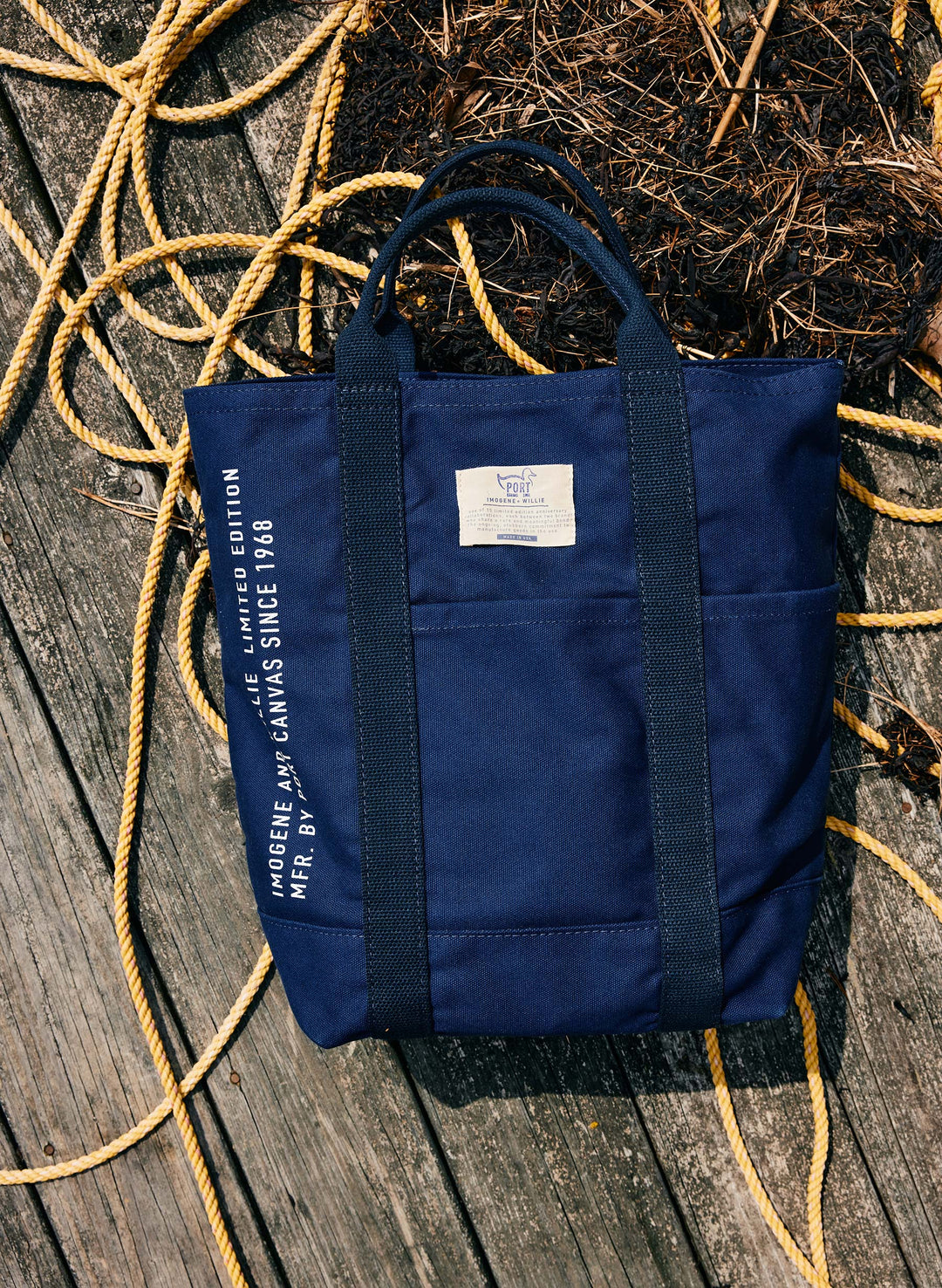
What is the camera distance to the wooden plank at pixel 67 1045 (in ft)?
4.09

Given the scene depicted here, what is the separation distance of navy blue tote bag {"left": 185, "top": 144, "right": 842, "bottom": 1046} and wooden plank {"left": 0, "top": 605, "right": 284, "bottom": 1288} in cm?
46

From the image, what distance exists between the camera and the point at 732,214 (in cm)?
114

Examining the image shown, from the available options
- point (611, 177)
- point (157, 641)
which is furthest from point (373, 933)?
point (611, 177)

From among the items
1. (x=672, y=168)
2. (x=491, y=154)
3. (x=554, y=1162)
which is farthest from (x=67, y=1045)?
(x=672, y=168)

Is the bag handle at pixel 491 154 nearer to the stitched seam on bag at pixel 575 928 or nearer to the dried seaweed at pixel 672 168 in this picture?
the dried seaweed at pixel 672 168

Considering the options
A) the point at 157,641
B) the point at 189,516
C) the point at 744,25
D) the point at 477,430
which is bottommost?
the point at 157,641

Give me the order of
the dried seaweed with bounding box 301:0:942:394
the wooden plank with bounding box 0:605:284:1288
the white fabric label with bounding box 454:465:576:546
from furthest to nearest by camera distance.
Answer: the wooden plank with bounding box 0:605:284:1288 → the dried seaweed with bounding box 301:0:942:394 → the white fabric label with bounding box 454:465:576:546

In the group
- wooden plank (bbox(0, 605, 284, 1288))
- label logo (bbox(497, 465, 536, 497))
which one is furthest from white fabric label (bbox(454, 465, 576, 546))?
wooden plank (bbox(0, 605, 284, 1288))

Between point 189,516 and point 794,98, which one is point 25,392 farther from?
point 794,98

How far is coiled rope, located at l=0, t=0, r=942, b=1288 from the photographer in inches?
46.6

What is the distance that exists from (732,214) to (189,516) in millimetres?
864

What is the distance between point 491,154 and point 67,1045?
1369mm

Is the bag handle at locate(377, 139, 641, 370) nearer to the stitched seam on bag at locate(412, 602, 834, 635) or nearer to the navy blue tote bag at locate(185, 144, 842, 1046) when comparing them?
the navy blue tote bag at locate(185, 144, 842, 1046)

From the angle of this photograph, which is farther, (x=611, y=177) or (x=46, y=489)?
(x=46, y=489)
